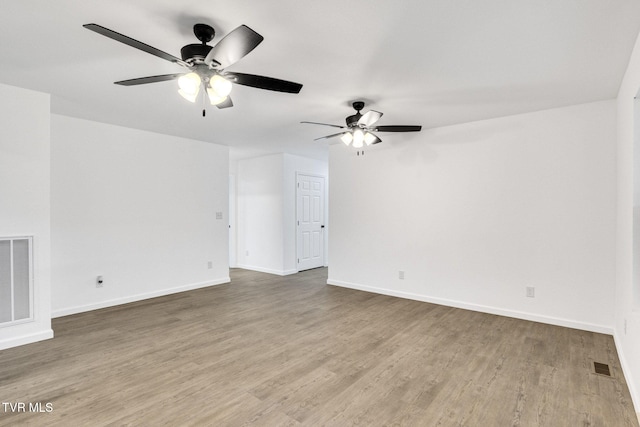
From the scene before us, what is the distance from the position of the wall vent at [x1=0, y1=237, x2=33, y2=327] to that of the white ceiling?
1.53 meters

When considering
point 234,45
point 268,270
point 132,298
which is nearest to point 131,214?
point 132,298

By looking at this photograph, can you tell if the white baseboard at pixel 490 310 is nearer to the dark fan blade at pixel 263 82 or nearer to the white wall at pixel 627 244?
the white wall at pixel 627 244

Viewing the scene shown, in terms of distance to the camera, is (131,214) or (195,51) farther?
(131,214)

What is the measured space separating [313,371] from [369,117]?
7.60ft

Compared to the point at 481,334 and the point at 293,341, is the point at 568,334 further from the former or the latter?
the point at 293,341

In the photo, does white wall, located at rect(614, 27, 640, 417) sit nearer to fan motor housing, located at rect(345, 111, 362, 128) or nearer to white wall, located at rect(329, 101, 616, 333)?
white wall, located at rect(329, 101, 616, 333)

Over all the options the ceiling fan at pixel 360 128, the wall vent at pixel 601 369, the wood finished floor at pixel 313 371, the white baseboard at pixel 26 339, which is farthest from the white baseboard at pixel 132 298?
the wall vent at pixel 601 369

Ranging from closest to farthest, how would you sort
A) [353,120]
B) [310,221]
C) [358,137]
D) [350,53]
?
1. [350,53]
2. [353,120]
3. [358,137]
4. [310,221]

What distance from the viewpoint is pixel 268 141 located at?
17.4ft

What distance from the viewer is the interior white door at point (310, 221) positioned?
22.0 feet

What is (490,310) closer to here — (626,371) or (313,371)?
(626,371)

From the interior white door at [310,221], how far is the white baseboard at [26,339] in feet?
13.6

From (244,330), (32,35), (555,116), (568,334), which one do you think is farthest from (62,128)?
(568,334)

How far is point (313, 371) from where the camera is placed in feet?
8.50
